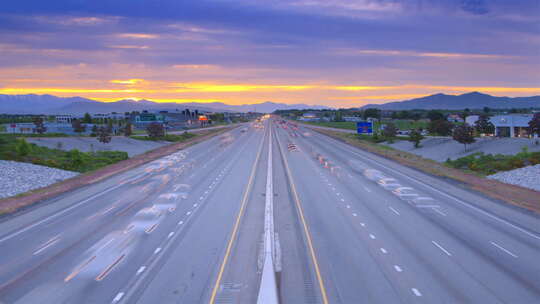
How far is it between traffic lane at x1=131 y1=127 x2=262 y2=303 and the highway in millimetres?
68

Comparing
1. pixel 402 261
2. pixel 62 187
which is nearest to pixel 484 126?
pixel 402 261

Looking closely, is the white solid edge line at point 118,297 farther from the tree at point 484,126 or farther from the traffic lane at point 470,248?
the tree at point 484,126

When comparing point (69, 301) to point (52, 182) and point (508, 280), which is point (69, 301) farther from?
point (52, 182)

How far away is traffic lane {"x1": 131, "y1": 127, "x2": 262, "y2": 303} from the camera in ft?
46.9

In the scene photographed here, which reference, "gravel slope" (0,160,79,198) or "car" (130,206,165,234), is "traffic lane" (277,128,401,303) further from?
"gravel slope" (0,160,79,198)

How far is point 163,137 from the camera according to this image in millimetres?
93500

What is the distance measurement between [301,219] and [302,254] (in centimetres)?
594

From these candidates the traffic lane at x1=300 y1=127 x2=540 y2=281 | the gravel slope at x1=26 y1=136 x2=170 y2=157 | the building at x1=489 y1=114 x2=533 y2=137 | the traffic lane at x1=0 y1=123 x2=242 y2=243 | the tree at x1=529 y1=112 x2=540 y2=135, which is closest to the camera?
the traffic lane at x1=300 y1=127 x2=540 y2=281

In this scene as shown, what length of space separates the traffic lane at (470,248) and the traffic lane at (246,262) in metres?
7.63

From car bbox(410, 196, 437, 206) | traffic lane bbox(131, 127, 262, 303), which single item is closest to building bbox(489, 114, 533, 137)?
car bbox(410, 196, 437, 206)

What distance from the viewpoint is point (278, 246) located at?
19.3 metres

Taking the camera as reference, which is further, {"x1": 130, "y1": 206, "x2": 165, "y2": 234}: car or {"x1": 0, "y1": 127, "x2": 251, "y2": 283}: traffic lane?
{"x1": 130, "y1": 206, "x2": 165, "y2": 234}: car

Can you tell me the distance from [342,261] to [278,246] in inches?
133

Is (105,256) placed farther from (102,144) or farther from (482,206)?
(102,144)
